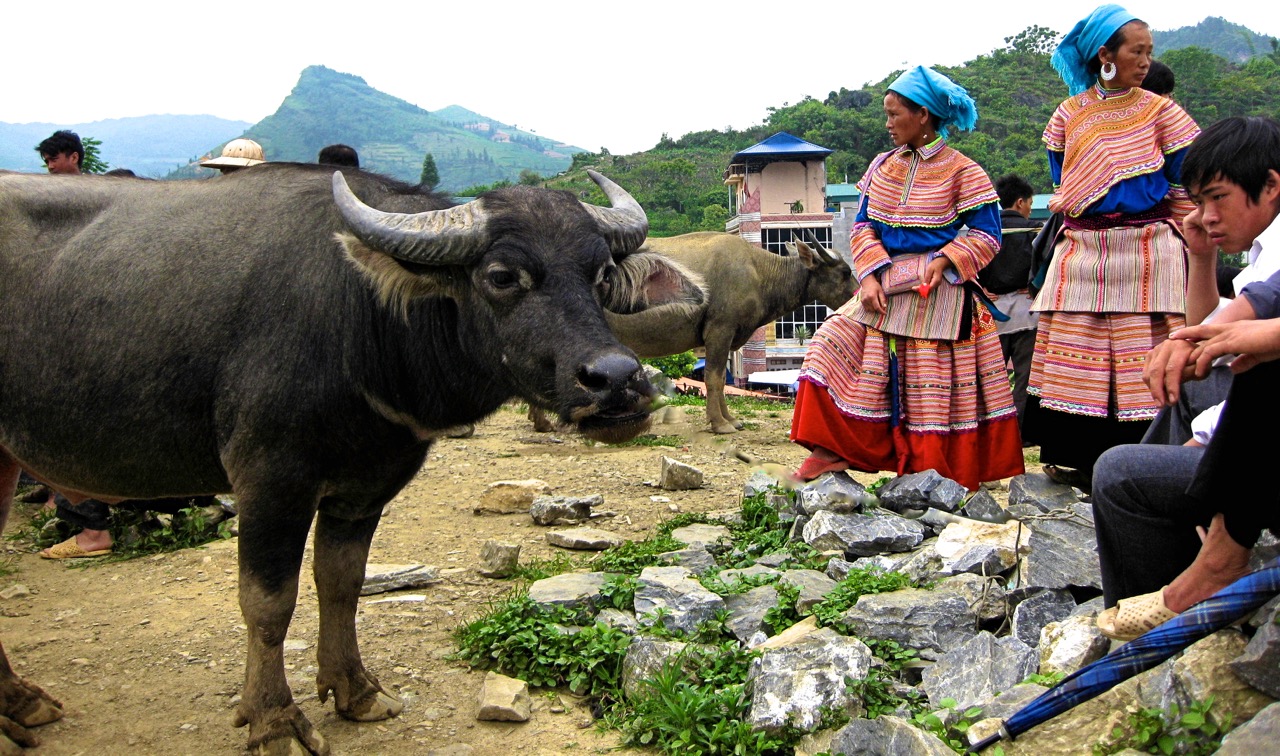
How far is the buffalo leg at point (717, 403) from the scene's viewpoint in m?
10.2

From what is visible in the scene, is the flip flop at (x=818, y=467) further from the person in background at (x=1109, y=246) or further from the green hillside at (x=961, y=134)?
the green hillside at (x=961, y=134)

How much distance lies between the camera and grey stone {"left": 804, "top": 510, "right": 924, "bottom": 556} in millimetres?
4512

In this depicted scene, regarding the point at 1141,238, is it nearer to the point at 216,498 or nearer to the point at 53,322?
the point at 53,322

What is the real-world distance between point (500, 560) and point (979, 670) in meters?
2.73

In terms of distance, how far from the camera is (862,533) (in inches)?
180

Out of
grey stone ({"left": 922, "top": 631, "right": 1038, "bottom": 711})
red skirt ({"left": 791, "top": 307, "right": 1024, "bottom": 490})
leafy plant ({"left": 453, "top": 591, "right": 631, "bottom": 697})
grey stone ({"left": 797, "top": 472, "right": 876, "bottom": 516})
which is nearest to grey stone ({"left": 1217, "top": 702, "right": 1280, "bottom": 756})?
grey stone ({"left": 922, "top": 631, "right": 1038, "bottom": 711})

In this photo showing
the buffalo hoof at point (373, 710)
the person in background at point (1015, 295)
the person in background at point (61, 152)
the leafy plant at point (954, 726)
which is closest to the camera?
the leafy plant at point (954, 726)

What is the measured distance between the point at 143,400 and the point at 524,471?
4570 millimetres

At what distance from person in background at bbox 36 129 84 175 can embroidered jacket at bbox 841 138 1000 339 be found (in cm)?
512

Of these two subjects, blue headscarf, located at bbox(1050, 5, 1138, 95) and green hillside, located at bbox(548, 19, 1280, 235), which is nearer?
blue headscarf, located at bbox(1050, 5, 1138, 95)

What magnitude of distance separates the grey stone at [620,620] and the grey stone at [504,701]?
1.46ft

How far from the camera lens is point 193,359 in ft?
10.8

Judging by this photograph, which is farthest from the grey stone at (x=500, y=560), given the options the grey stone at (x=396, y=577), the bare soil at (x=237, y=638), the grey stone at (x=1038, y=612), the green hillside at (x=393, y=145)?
the green hillside at (x=393, y=145)

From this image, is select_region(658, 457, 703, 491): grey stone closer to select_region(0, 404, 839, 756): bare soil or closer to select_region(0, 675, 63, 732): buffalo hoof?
select_region(0, 404, 839, 756): bare soil
